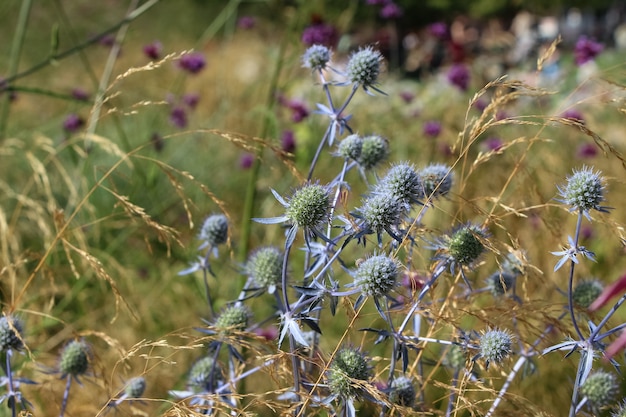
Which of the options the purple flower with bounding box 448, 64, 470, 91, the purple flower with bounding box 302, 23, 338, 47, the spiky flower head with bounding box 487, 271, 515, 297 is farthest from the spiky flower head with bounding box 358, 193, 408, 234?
the purple flower with bounding box 448, 64, 470, 91

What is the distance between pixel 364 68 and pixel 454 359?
25.0 inches

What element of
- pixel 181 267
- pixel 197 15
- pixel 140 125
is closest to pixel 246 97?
pixel 140 125

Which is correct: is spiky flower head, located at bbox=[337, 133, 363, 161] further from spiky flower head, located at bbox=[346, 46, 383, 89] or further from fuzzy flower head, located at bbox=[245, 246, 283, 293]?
fuzzy flower head, located at bbox=[245, 246, 283, 293]

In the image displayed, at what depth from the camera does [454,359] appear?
1.44m

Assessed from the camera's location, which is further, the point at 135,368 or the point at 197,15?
the point at 197,15

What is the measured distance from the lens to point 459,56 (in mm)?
4184

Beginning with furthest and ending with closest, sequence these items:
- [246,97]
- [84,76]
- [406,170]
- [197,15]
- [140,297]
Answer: [197,15]
[84,76]
[246,97]
[140,297]
[406,170]

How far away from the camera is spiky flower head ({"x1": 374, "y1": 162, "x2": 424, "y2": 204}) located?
114 centimetres

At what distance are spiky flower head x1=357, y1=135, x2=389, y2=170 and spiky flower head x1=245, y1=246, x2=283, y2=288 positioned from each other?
0.27 metres

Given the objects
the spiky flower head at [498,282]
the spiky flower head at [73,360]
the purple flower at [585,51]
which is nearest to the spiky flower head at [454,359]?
the spiky flower head at [498,282]

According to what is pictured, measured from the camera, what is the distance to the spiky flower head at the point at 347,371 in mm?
1061

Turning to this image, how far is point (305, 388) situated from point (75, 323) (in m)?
1.61

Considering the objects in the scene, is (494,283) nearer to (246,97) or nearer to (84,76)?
(246,97)

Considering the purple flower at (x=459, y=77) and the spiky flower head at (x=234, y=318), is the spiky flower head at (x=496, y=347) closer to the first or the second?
the spiky flower head at (x=234, y=318)
